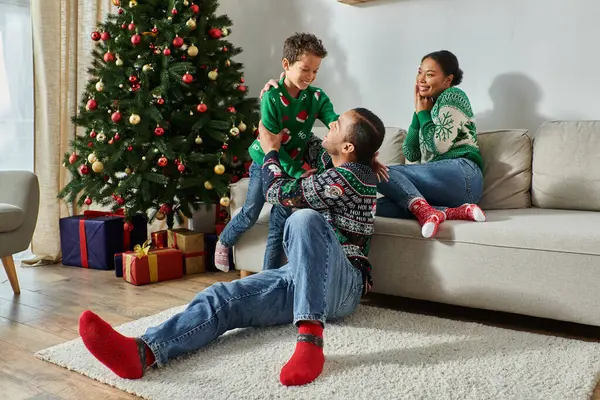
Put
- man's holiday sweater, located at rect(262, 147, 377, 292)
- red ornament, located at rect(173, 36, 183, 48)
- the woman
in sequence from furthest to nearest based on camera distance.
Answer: red ornament, located at rect(173, 36, 183, 48), the woman, man's holiday sweater, located at rect(262, 147, 377, 292)

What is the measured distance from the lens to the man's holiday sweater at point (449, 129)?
2643 mm

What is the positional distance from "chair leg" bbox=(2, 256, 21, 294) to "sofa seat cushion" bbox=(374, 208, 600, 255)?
1663 mm

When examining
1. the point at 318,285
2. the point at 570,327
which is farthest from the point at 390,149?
the point at 318,285

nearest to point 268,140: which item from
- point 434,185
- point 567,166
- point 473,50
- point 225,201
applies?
point 434,185

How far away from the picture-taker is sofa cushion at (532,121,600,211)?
8.65ft

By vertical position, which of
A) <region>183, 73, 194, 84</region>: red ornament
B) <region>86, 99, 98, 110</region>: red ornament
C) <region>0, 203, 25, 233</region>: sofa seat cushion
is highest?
<region>183, 73, 194, 84</region>: red ornament

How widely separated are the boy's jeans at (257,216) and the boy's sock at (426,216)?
0.56 meters

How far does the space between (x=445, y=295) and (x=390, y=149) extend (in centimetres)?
95

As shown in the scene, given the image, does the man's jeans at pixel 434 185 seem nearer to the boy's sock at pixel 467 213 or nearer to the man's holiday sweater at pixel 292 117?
the boy's sock at pixel 467 213

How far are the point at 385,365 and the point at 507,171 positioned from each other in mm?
1316

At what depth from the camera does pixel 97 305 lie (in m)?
2.65

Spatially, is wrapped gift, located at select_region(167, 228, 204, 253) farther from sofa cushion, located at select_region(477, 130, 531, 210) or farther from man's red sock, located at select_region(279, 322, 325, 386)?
man's red sock, located at select_region(279, 322, 325, 386)

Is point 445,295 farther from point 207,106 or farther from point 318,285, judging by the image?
point 207,106

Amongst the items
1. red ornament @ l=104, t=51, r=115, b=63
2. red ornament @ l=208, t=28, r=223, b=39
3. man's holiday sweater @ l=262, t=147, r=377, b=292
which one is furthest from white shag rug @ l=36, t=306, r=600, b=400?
red ornament @ l=208, t=28, r=223, b=39
